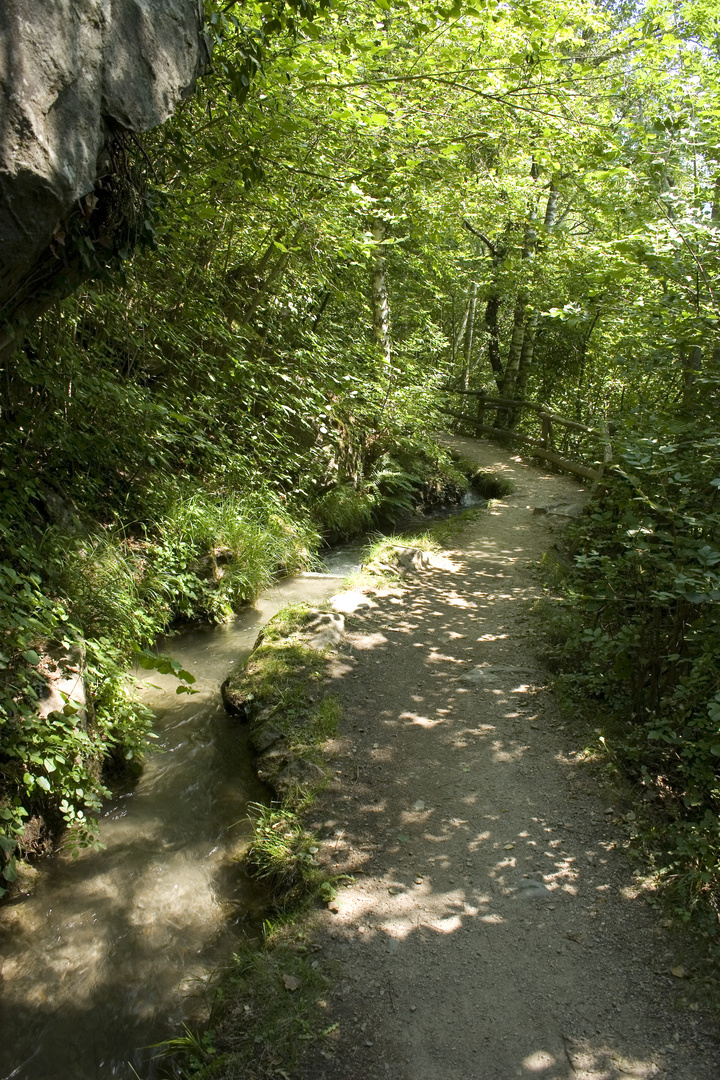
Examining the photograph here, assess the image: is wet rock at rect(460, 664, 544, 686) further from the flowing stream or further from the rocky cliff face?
the rocky cliff face

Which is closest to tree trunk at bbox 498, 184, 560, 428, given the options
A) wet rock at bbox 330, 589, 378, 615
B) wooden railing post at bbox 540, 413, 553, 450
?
wooden railing post at bbox 540, 413, 553, 450

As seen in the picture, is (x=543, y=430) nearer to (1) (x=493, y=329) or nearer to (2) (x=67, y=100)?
(1) (x=493, y=329)

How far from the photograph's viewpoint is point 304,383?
30.7 ft

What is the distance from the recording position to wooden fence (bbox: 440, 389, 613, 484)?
1200 cm

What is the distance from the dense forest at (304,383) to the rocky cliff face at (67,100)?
11.1 inches

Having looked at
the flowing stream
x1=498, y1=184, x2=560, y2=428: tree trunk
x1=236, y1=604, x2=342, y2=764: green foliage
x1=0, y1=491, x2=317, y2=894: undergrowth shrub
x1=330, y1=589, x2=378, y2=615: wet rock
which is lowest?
the flowing stream

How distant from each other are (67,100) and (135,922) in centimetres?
390

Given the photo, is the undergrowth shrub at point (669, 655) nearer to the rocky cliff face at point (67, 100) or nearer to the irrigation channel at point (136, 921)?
the irrigation channel at point (136, 921)

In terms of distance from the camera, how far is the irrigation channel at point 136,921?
9.92ft

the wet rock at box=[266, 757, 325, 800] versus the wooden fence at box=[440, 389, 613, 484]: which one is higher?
the wooden fence at box=[440, 389, 613, 484]

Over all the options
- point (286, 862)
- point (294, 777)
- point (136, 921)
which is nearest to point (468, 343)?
point (294, 777)

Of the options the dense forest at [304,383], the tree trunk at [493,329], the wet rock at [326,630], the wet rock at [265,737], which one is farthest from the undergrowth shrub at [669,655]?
the tree trunk at [493,329]

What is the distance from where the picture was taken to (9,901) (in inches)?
142

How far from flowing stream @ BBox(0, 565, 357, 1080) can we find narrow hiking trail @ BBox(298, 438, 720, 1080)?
0.68m
